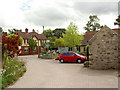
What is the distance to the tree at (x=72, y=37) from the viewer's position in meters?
25.8

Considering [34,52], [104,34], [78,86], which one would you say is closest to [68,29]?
[104,34]

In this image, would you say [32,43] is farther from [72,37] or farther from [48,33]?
[48,33]

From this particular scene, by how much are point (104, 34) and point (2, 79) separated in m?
9.48

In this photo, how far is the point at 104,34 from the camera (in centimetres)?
1195

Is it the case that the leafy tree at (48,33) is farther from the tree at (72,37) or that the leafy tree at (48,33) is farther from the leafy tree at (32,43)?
the tree at (72,37)

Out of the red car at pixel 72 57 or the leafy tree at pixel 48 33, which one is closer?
the red car at pixel 72 57

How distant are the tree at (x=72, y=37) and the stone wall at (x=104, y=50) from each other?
1336cm

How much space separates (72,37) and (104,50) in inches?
550

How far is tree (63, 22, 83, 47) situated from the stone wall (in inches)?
526

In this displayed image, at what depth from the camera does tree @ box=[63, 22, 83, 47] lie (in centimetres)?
2575

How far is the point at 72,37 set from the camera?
25.7 m

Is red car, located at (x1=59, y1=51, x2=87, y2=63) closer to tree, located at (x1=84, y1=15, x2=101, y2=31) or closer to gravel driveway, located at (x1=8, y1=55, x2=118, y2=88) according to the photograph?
gravel driveway, located at (x1=8, y1=55, x2=118, y2=88)

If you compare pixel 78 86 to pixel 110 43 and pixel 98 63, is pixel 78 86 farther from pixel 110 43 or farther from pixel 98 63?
pixel 110 43

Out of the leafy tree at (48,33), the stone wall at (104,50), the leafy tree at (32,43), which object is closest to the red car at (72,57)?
the stone wall at (104,50)
